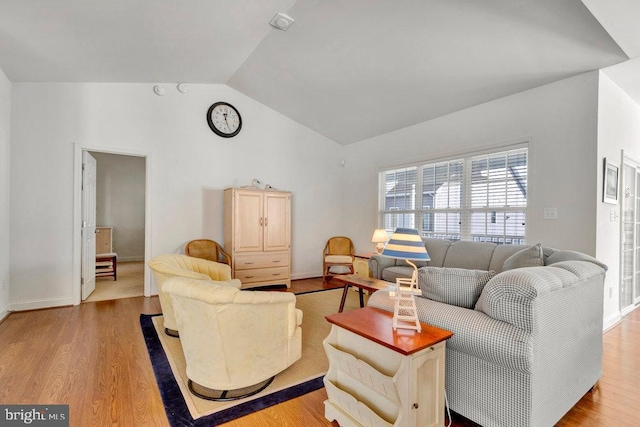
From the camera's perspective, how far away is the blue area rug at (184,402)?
66.3 inches

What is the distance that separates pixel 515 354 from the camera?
133 cm

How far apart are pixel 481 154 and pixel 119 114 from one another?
4.78 metres

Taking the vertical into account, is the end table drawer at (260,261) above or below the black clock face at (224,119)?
below

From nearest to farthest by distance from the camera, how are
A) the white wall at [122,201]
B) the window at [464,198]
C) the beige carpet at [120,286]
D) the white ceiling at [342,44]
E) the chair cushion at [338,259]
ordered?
the white ceiling at [342,44] → the window at [464,198] → the beige carpet at [120,286] → the chair cushion at [338,259] → the white wall at [122,201]

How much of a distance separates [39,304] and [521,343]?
481cm

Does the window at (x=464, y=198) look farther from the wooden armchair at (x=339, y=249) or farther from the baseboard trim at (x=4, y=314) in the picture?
the baseboard trim at (x=4, y=314)

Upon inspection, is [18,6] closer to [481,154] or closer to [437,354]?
[437,354]

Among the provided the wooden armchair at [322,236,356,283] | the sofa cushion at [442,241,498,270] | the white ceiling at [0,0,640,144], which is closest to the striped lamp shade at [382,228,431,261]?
the white ceiling at [0,0,640,144]

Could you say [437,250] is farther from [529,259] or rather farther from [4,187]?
[4,187]

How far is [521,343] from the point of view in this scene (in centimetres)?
132

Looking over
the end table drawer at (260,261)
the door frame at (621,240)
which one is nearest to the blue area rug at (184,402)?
the end table drawer at (260,261)

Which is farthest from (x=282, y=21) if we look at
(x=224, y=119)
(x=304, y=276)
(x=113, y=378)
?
(x=304, y=276)

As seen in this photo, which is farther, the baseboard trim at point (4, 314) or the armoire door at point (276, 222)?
the armoire door at point (276, 222)

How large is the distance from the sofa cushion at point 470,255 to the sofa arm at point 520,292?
5.80ft
